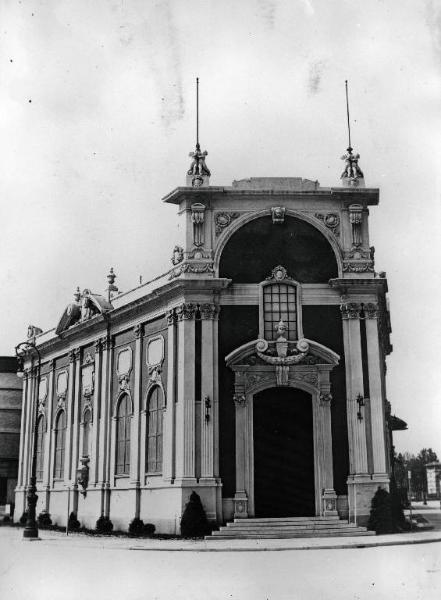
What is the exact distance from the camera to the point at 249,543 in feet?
77.3

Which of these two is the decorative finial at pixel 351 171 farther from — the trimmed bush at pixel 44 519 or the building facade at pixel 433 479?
the building facade at pixel 433 479

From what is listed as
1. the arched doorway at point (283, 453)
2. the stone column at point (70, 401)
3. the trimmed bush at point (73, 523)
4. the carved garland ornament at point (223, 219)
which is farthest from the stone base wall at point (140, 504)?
the carved garland ornament at point (223, 219)

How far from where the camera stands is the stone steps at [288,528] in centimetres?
2523

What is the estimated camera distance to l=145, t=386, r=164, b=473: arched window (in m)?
29.3

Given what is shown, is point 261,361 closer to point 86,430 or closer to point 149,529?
point 149,529

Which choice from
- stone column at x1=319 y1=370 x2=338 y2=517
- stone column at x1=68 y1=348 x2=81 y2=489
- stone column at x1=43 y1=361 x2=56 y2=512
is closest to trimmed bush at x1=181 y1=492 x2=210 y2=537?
stone column at x1=319 y1=370 x2=338 y2=517

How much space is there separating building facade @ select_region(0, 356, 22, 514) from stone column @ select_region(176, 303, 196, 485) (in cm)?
2181

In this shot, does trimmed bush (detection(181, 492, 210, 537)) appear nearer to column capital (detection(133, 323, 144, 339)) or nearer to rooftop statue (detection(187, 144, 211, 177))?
column capital (detection(133, 323, 144, 339))

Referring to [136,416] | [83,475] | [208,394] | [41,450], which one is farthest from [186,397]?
[41,450]

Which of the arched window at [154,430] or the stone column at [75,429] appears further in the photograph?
the stone column at [75,429]

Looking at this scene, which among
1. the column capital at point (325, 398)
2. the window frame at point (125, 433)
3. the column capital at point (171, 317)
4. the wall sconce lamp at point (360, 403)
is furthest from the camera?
the window frame at point (125, 433)

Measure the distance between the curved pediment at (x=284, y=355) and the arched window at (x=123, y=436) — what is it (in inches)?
249

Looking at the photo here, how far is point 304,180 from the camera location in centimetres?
2917

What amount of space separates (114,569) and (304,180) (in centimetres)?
1664
